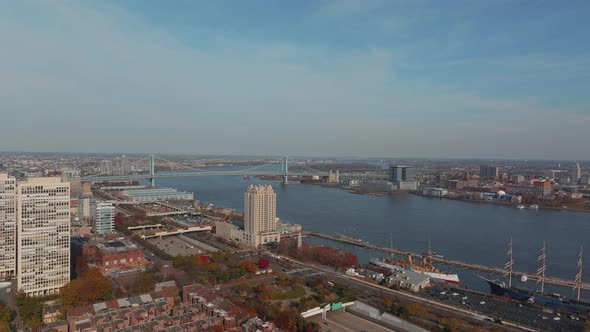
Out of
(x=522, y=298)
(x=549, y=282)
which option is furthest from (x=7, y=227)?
(x=549, y=282)

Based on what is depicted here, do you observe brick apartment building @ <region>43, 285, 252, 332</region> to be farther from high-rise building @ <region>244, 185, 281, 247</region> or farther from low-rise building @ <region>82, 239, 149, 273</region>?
high-rise building @ <region>244, 185, 281, 247</region>

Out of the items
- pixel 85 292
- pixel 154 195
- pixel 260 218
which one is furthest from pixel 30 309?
pixel 154 195

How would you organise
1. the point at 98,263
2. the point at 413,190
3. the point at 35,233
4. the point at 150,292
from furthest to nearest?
the point at 413,190 → the point at 98,263 → the point at 35,233 → the point at 150,292

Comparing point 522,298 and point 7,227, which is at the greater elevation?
point 7,227

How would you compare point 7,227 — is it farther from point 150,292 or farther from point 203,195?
point 203,195

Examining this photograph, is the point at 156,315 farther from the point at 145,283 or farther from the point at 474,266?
the point at 474,266

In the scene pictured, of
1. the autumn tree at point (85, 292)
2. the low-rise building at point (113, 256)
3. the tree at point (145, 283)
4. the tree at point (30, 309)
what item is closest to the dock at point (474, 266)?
the low-rise building at point (113, 256)
